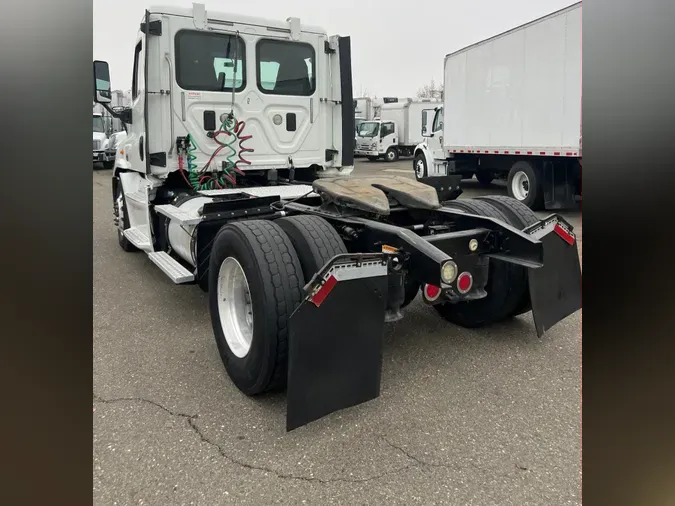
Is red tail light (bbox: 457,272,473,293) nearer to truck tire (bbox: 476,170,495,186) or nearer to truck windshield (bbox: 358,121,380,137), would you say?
truck tire (bbox: 476,170,495,186)

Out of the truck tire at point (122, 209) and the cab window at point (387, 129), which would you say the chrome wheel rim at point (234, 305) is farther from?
the cab window at point (387, 129)

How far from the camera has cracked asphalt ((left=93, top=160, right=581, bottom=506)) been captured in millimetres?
2475

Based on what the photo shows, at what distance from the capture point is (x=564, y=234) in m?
3.86

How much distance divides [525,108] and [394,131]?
19.0 meters

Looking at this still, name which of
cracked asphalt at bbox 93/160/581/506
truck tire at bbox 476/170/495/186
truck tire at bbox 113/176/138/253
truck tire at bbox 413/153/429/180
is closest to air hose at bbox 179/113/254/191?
truck tire at bbox 113/176/138/253

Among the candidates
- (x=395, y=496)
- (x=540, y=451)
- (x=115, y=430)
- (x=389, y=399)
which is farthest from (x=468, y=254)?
(x=115, y=430)

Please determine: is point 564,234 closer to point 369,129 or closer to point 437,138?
point 437,138

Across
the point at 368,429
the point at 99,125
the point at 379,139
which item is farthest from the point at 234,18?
the point at 379,139

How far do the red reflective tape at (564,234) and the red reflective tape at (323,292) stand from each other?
185 cm

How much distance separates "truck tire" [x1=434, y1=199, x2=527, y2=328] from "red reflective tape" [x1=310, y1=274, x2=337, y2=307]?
157 centimetres

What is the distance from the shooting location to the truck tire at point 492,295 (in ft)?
13.2
